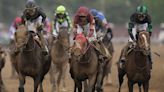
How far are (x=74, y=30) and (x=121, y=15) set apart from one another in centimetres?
8093

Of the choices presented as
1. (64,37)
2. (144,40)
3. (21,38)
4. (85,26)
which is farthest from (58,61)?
(144,40)

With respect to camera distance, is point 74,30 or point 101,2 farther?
point 101,2

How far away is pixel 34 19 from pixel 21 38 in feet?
6.76

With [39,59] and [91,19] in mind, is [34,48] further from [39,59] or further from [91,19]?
[91,19]

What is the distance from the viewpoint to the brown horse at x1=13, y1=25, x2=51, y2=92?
673 inches

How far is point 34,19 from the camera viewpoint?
1898cm

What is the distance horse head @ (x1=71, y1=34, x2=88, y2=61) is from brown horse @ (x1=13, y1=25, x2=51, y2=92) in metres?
1.30

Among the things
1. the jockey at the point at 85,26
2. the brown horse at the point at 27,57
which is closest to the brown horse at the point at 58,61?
the brown horse at the point at 27,57

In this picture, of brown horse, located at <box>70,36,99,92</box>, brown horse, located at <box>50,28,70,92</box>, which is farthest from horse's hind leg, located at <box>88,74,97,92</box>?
brown horse, located at <box>50,28,70,92</box>

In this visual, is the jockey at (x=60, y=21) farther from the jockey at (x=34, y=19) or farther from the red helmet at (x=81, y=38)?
the red helmet at (x=81, y=38)

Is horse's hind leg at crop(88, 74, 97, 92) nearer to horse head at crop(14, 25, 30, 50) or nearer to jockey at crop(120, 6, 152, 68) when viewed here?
jockey at crop(120, 6, 152, 68)

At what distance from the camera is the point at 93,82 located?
17.8m

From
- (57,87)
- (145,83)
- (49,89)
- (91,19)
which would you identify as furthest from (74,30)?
(49,89)

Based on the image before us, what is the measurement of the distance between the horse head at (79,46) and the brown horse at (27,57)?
4.28ft
